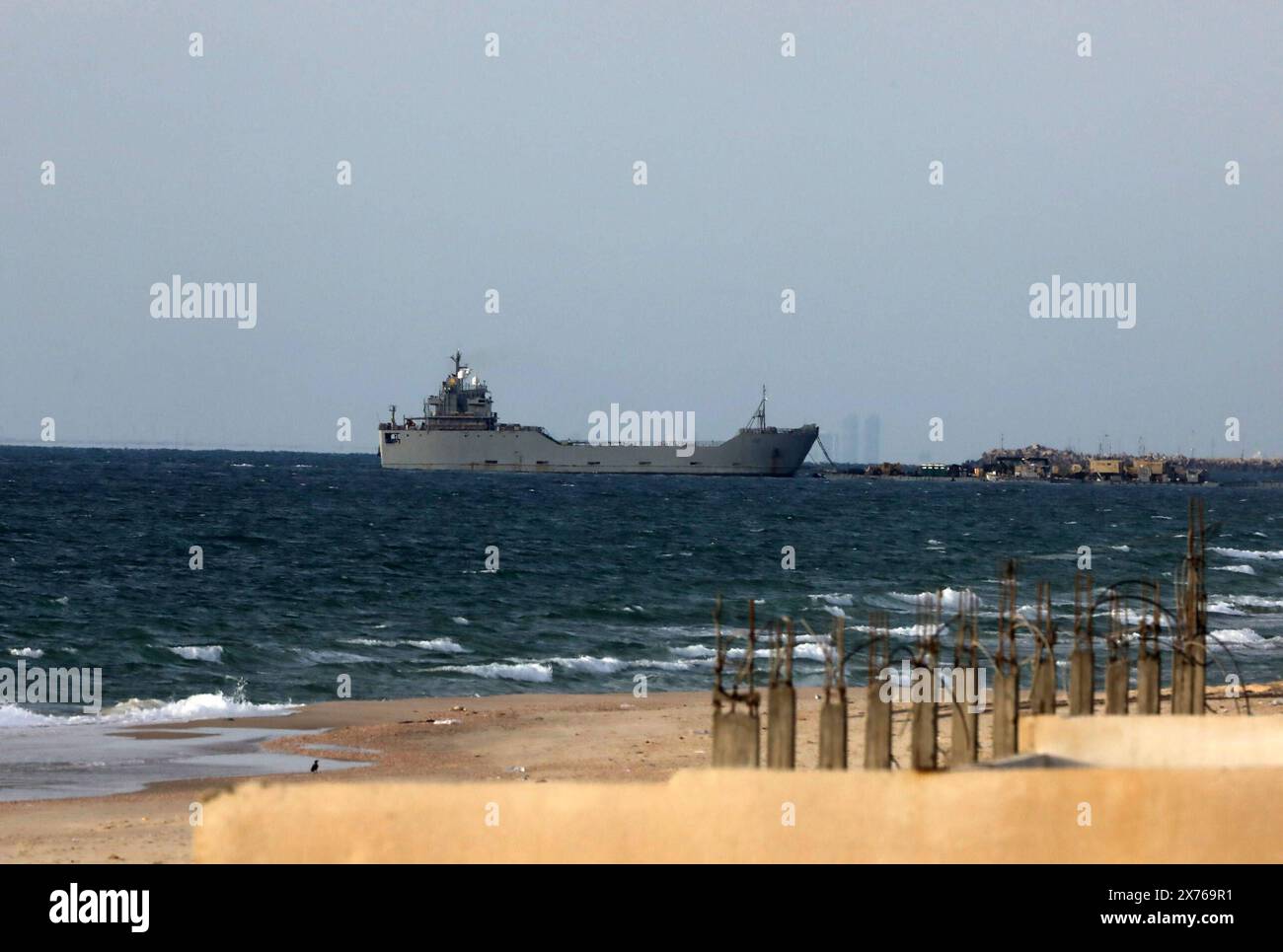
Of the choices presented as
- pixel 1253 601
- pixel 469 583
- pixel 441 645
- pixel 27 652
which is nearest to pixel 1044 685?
pixel 441 645

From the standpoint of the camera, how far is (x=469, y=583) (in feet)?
134

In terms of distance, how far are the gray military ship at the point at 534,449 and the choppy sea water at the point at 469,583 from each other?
57244 millimetres

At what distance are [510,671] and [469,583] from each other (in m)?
14.2

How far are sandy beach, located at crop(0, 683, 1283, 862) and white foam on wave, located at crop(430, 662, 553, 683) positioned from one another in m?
2.06

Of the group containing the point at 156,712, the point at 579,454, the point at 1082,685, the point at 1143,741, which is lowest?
the point at 156,712

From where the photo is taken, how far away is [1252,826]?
8.88 m

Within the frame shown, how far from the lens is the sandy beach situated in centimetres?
1238

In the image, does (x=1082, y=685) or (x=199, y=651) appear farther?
(x=199, y=651)

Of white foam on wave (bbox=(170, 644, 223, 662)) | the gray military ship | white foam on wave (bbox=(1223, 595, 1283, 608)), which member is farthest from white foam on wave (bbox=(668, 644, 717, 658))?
the gray military ship

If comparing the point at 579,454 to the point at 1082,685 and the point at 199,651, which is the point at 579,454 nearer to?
the point at 199,651

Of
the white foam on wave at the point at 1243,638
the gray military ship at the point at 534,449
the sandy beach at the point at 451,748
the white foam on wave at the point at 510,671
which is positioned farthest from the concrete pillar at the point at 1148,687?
the gray military ship at the point at 534,449

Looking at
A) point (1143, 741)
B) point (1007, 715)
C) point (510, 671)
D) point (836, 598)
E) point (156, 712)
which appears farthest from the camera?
point (836, 598)
